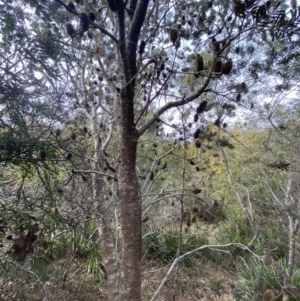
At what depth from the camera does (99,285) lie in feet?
14.0

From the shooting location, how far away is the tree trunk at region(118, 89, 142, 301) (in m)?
1.58

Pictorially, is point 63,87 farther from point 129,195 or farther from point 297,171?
point 297,171

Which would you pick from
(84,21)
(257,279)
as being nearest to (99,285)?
(257,279)

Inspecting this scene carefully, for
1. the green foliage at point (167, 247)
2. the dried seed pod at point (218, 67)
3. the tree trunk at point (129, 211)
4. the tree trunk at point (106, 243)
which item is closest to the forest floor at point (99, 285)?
the green foliage at point (167, 247)

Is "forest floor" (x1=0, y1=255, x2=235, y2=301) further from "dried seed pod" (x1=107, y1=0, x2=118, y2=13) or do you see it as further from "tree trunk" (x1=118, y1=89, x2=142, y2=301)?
"dried seed pod" (x1=107, y1=0, x2=118, y2=13)

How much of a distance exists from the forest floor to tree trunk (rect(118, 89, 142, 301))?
1.75 meters

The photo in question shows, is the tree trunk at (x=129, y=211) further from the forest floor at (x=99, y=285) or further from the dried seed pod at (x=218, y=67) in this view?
the forest floor at (x=99, y=285)

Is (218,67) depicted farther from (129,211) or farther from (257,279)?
(257,279)

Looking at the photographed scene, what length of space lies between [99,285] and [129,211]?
3.21m

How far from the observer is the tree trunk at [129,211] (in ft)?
5.18

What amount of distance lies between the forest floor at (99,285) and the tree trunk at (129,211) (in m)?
1.75

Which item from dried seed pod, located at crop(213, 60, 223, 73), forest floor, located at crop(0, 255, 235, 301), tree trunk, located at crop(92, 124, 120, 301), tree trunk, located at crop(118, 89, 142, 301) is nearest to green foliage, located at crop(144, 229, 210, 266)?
forest floor, located at crop(0, 255, 235, 301)

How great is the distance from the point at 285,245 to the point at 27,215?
166 inches

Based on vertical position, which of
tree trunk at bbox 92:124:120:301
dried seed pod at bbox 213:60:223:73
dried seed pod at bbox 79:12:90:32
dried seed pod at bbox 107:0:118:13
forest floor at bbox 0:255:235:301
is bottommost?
forest floor at bbox 0:255:235:301
